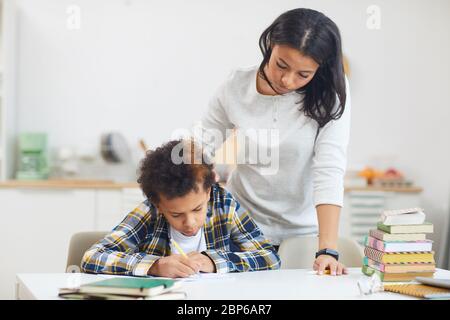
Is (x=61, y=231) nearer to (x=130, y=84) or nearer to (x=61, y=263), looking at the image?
(x=61, y=263)

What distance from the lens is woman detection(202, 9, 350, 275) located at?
1.39 metres

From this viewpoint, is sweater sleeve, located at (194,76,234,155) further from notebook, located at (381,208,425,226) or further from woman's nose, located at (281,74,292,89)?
notebook, located at (381,208,425,226)

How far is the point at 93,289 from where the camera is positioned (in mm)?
1006

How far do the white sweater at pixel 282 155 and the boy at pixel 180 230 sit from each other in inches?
4.5

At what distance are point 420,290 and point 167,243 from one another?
0.51m

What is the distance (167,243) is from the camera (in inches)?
55.0

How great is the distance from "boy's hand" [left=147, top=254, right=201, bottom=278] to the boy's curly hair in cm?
13

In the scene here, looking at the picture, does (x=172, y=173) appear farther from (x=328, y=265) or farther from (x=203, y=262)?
(x=328, y=265)

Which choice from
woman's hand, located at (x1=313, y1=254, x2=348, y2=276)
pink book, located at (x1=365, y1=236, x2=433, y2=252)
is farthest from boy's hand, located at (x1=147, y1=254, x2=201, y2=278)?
pink book, located at (x1=365, y1=236, x2=433, y2=252)

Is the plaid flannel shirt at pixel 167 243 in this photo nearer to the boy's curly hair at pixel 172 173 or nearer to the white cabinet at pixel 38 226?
the boy's curly hair at pixel 172 173

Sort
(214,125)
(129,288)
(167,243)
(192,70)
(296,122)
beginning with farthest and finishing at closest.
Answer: (192,70), (214,125), (296,122), (167,243), (129,288)

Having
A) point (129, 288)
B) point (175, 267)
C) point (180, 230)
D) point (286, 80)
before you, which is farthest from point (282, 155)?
point (129, 288)
